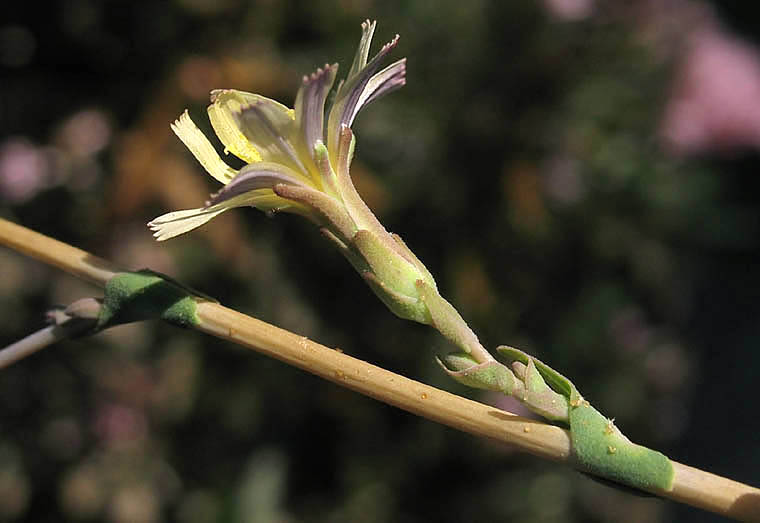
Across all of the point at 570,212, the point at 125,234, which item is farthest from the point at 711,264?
the point at 125,234

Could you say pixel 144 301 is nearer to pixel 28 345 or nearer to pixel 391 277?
pixel 28 345

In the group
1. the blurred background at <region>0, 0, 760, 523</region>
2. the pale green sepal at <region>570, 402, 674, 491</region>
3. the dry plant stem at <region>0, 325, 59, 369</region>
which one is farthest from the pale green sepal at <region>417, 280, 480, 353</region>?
the blurred background at <region>0, 0, 760, 523</region>

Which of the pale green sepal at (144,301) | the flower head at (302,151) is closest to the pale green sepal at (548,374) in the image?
the flower head at (302,151)

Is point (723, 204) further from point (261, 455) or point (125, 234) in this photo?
point (125, 234)

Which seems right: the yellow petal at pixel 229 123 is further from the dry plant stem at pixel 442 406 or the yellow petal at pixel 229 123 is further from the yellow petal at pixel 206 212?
the dry plant stem at pixel 442 406

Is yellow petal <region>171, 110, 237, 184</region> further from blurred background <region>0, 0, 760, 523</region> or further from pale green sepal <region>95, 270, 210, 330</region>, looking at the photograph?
blurred background <region>0, 0, 760, 523</region>

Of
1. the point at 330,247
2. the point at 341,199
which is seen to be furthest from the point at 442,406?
the point at 330,247
